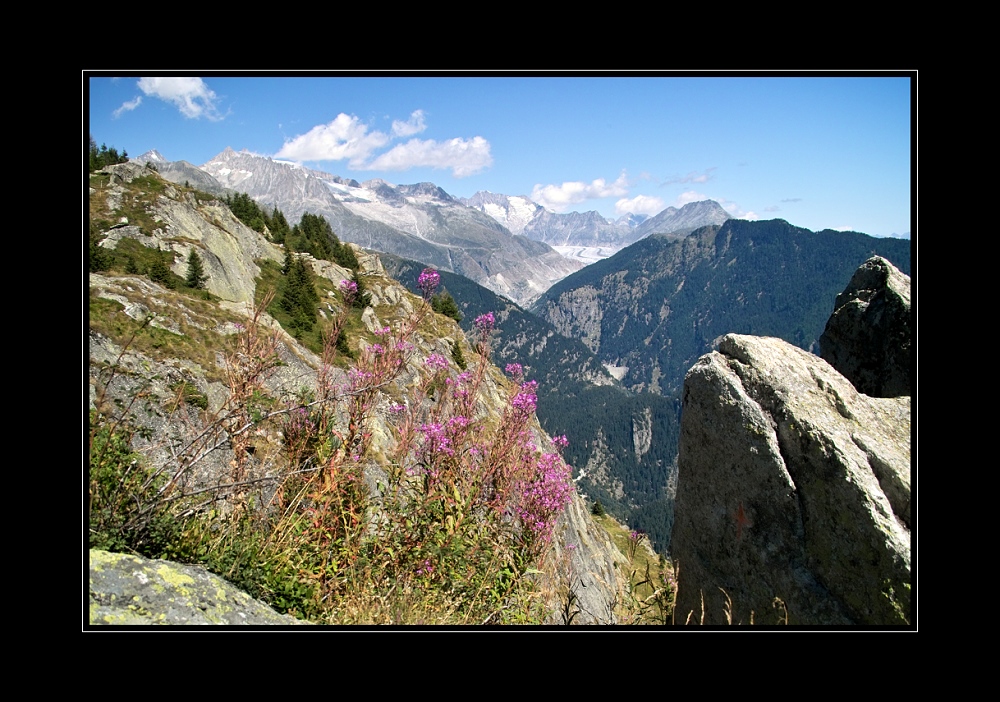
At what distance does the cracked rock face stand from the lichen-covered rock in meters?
4.25

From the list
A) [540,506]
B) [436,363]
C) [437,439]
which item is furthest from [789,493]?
[436,363]

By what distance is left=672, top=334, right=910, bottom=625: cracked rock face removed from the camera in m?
4.82

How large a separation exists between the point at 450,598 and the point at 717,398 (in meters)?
3.53

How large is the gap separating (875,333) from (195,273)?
756 inches

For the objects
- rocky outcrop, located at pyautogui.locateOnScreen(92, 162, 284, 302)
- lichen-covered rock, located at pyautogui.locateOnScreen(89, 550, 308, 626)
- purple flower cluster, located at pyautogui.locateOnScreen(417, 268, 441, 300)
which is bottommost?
lichen-covered rock, located at pyautogui.locateOnScreen(89, 550, 308, 626)

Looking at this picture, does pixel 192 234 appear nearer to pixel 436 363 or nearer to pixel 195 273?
pixel 195 273

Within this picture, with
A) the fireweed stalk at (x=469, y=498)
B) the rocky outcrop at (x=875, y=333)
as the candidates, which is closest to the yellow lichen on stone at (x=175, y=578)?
the fireweed stalk at (x=469, y=498)

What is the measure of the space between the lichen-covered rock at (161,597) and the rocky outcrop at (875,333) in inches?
296

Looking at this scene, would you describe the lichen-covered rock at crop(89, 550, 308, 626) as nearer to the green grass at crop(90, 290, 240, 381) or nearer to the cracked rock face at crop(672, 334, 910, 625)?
the cracked rock face at crop(672, 334, 910, 625)

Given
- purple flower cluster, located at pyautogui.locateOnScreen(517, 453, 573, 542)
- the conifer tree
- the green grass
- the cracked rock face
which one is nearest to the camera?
purple flower cluster, located at pyautogui.locateOnScreen(517, 453, 573, 542)

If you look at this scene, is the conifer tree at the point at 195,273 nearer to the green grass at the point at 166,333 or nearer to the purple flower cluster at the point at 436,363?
the green grass at the point at 166,333

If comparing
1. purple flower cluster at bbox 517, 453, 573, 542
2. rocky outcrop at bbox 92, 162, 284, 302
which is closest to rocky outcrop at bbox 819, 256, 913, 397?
purple flower cluster at bbox 517, 453, 573, 542
